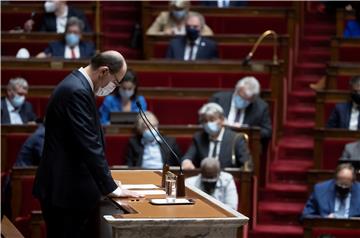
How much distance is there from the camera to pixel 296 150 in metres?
6.46

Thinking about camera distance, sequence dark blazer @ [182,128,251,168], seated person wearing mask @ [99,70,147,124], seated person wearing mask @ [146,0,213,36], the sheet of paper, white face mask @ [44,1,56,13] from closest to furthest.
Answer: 1. the sheet of paper
2. dark blazer @ [182,128,251,168]
3. seated person wearing mask @ [99,70,147,124]
4. seated person wearing mask @ [146,0,213,36]
5. white face mask @ [44,1,56,13]

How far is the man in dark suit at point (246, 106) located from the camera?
595 cm

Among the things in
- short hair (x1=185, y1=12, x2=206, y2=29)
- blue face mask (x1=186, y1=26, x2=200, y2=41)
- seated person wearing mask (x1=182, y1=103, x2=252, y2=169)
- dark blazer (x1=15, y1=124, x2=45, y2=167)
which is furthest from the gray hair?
short hair (x1=185, y1=12, x2=206, y2=29)

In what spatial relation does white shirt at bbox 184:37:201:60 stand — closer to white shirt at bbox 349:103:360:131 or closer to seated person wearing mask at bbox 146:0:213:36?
seated person wearing mask at bbox 146:0:213:36

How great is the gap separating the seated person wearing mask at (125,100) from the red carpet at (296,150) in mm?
890

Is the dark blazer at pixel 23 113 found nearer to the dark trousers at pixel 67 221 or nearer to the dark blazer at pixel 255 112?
the dark blazer at pixel 255 112

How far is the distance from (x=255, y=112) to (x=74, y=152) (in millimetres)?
3043

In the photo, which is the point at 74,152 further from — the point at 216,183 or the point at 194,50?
→ the point at 194,50

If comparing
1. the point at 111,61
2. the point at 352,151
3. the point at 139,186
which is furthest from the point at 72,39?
the point at 111,61

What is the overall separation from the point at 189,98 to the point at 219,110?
27.1 inches

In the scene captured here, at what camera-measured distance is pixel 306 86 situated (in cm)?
718

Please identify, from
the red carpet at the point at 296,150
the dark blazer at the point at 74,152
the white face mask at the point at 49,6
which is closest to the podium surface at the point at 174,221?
the dark blazer at the point at 74,152

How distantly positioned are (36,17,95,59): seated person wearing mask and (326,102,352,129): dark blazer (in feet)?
5.77

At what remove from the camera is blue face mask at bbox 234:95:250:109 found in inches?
235
